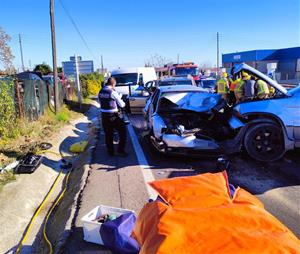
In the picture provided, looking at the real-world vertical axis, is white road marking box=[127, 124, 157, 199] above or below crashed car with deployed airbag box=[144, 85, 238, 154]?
below

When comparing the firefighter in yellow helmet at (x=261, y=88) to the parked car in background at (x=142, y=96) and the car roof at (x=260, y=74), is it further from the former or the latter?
the parked car in background at (x=142, y=96)

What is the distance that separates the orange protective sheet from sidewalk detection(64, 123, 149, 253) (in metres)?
1.51

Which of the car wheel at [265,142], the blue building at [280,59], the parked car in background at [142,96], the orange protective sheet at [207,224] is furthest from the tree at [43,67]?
the orange protective sheet at [207,224]

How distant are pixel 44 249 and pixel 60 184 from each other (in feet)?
9.71

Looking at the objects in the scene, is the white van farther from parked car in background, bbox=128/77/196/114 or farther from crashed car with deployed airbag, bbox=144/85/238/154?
crashed car with deployed airbag, bbox=144/85/238/154

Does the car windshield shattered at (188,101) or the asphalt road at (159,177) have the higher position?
the car windshield shattered at (188,101)

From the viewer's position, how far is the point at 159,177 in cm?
602

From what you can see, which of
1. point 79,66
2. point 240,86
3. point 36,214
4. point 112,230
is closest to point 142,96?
point 240,86

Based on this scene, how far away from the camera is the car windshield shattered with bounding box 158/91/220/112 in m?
8.13

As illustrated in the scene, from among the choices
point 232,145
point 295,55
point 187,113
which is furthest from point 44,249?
point 295,55

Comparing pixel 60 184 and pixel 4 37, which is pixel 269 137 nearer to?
pixel 60 184

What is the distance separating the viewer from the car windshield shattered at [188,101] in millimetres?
8134

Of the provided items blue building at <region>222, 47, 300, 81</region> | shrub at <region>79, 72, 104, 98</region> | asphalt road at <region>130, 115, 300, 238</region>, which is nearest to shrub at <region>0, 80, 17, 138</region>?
asphalt road at <region>130, 115, 300, 238</region>

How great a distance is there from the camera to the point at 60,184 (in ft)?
23.4
